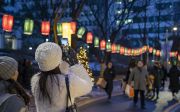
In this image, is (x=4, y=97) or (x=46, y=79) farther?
(x=46, y=79)

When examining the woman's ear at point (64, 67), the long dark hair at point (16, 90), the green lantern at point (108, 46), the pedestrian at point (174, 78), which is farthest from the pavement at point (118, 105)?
the green lantern at point (108, 46)

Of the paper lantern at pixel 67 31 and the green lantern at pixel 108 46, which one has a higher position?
the paper lantern at pixel 67 31

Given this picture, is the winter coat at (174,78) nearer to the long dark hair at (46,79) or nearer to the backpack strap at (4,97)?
the long dark hair at (46,79)

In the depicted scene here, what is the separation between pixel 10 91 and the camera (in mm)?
3678

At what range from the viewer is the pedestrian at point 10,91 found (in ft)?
11.4

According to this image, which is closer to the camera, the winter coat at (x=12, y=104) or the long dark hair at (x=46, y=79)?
the winter coat at (x=12, y=104)

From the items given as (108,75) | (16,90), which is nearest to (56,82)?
(16,90)

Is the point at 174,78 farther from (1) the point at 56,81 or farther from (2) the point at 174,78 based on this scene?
(1) the point at 56,81

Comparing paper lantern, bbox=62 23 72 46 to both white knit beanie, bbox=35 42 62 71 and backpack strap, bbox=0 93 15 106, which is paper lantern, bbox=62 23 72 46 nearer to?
white knit beanie, bbox=35 42 62 71

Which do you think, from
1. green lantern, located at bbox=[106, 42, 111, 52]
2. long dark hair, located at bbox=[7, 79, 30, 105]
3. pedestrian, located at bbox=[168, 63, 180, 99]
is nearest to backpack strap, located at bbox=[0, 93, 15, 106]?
long dark hair, located at bbox=[7, 79, 30, 105]

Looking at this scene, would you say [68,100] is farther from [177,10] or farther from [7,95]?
[177,10]

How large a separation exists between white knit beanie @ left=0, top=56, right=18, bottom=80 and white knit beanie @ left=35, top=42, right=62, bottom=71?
46cm

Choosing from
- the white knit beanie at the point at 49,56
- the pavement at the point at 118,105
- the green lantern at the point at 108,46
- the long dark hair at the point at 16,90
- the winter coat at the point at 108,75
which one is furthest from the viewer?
the green lantern at the point at 108,46

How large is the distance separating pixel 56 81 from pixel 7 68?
639 mm
